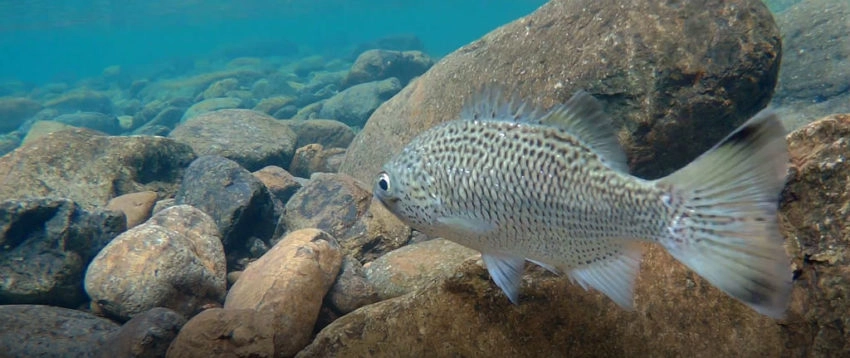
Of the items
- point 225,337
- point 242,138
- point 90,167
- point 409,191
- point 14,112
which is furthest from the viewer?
point 14,112

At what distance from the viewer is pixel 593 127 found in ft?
6.38

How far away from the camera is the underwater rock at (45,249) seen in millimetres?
4383

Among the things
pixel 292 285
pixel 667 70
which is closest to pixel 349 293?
pixel 292 285

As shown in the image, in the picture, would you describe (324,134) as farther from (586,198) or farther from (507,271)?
(586,198)

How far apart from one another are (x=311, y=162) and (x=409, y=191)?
308 inches

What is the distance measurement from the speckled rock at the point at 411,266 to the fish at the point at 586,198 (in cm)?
191

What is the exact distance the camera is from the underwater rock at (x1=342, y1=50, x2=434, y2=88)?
21969mm

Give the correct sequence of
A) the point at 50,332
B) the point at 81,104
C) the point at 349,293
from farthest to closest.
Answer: the point at 81,104 < the point at 349,293 < the point at 50,332

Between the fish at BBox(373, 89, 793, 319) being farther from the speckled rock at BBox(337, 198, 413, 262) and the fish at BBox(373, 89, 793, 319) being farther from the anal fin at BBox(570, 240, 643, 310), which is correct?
the speckled rock at BBox(337, 198, 413, 262)

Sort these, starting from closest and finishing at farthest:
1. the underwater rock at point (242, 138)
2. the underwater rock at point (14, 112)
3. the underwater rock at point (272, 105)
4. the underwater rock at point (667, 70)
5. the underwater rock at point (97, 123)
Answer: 1. the underwater rock at point (667, 70)
2. the underwater rock at point (242, 138)
3. the underwater rock at point (272, 105)
4. the underwater rock at point (97, 123)
5. the underwater rock at point (14, 112)

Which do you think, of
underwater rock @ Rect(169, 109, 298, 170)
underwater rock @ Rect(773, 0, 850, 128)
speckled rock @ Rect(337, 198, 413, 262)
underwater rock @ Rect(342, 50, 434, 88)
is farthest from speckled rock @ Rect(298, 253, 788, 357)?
underwater rock @ Rect(342, 50, 434, 88)

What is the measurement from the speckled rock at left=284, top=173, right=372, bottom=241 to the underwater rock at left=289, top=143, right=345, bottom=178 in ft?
11.4

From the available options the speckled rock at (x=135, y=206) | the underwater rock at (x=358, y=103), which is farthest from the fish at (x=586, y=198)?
the underwater rock at (x=358, y=103)

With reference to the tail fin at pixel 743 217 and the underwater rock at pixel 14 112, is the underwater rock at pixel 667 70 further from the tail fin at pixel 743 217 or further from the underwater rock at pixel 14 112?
the underwater rock at pixel 14 112
